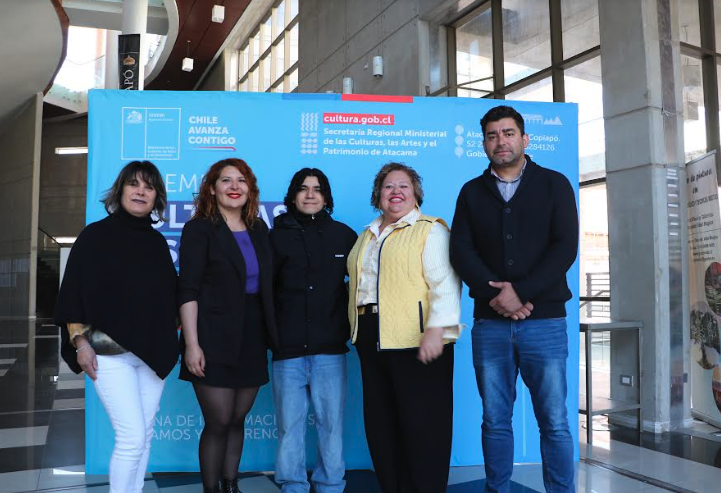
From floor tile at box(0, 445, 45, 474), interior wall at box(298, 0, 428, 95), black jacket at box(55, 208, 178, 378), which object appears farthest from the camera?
interior wall at box(298, 0, 428, 95)

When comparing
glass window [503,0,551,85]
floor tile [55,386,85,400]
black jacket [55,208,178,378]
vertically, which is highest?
glass window [503,0,551,85]

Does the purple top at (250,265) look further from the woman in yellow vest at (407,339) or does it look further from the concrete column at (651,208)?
the concrete column at (651,208)

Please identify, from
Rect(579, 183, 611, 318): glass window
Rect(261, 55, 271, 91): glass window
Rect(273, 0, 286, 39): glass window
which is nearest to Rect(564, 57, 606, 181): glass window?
Rect(579, 183, 611, 318): glass window

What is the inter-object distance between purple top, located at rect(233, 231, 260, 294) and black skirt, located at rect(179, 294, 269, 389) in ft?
0.12

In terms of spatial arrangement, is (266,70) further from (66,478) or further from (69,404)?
(66,478)

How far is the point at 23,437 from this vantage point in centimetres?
372

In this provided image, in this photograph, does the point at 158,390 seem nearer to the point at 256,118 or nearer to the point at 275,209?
the point at 275,209

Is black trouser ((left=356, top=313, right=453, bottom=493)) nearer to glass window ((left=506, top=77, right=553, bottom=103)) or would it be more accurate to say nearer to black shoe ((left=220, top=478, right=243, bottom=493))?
black shoe ((left=220, top=478, right=243, bottom=493))

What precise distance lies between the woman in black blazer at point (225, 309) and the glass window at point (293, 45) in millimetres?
9741

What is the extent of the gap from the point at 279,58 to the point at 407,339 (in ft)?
37.2

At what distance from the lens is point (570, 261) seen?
208cm

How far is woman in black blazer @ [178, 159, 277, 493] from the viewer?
2.18 m

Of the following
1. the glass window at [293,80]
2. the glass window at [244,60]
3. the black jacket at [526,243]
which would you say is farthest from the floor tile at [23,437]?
the glass window at [244,60]

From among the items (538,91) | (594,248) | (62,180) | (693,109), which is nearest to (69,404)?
(594,248)
